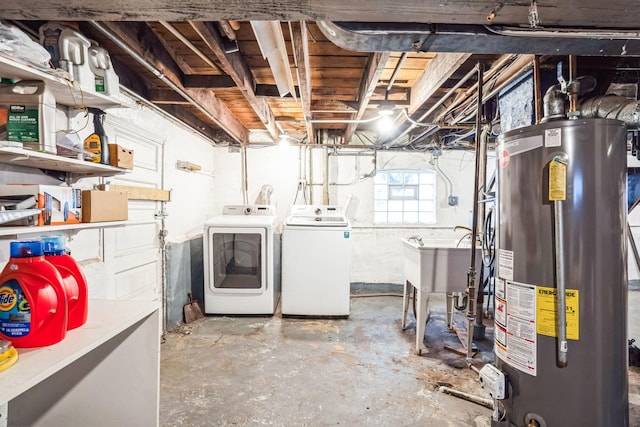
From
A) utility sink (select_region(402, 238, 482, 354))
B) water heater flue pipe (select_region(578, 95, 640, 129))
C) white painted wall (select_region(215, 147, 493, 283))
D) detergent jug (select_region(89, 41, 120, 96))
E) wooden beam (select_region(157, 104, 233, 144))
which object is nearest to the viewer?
water heater flue pipe (select_region(578, 95, 640, 129))

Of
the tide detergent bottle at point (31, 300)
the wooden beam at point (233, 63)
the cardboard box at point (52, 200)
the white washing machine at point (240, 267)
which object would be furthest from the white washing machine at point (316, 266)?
the tide detergent bottle at point (31, 300)

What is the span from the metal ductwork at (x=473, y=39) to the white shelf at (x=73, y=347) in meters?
1.39

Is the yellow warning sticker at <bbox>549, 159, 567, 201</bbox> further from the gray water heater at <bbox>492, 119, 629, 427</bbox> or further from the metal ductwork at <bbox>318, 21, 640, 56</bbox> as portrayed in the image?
the metal ductwork at <bbox>318, 21, 640, 56</bbox>

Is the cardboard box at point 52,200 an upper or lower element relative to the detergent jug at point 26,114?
lower

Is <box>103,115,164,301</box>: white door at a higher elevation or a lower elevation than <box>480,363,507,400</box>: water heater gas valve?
higher

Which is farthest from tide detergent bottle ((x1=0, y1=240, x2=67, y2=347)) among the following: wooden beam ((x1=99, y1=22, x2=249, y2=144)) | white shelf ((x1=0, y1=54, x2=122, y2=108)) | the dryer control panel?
the dryer control panel

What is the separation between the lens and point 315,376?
2281 mm

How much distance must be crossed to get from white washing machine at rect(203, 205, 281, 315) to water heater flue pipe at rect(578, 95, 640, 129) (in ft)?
8.96

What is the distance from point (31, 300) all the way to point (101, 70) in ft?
3.83

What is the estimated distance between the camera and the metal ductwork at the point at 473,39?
1.29 m

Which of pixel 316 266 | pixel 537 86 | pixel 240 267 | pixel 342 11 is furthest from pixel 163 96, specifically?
pixel 537 86

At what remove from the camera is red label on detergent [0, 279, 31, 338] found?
2.99 feet

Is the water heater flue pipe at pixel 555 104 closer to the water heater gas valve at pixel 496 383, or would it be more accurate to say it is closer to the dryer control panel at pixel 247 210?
the water heater gas valve at pixel 496 383

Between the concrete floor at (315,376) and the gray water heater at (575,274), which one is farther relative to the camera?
the concrete floor at (315,376)
